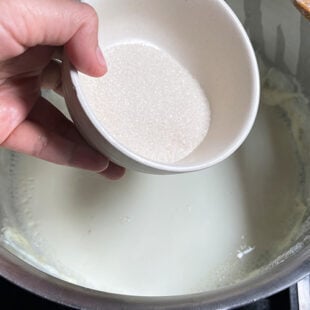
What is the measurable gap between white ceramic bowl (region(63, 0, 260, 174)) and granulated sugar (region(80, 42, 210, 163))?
0.02m

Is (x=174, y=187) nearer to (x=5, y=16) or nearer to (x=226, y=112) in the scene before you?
(x=226, y=112)

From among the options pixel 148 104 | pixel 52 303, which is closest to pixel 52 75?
pixel 148 104

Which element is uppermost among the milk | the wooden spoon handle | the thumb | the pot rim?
the thumb

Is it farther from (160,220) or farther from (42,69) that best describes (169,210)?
(42,69)

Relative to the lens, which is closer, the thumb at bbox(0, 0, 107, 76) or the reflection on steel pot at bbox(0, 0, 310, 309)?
the thumb at bbox(0, 0, 107, 76)

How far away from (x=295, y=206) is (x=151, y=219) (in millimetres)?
184

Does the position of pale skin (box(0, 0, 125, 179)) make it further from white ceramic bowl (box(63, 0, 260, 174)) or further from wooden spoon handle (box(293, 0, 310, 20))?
wooden spoon handle (box(293, 0, 310, 20))

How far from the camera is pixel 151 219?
0.65 m

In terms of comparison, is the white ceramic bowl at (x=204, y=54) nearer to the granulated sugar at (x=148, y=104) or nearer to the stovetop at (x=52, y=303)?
the granulated sugar at (x=148, y=104)

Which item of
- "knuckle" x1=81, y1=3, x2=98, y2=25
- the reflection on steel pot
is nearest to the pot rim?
the reflection on steel pot

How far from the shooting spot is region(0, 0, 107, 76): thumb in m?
0.46

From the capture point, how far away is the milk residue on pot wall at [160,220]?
2.00ft

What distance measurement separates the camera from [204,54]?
2.01 feet

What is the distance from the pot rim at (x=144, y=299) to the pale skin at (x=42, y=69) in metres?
0.15
